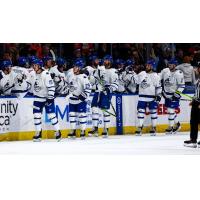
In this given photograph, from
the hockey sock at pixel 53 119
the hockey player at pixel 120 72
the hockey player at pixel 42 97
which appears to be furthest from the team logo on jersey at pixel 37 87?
the hockey player at pixel 120 72

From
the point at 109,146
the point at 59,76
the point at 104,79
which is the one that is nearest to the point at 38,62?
the point at 59,76

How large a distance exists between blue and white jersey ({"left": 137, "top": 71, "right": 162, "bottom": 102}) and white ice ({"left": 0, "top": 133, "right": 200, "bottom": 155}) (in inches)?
36.6

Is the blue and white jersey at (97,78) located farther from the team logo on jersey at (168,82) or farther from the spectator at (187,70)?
the spectator at (187,70)

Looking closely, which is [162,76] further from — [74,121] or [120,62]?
[74,121]

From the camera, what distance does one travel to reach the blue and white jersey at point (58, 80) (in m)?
14.1

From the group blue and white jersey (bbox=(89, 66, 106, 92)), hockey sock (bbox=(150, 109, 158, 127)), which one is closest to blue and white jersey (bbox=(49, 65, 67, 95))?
blue and white jersey (bbox=(89, 66, 106, 92))

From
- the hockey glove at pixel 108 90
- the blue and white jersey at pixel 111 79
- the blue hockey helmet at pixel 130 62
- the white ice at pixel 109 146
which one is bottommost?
the white ice at pixel 109 146

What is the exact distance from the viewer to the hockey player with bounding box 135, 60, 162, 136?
1515cm

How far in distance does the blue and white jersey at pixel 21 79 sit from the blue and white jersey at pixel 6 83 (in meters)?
0.07

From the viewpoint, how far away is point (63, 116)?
1452 centimetres

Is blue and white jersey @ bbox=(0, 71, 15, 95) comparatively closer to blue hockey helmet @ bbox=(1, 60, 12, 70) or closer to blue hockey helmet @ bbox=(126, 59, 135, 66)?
blue hockey helmet @ bbox=(1, 60, 12, 70)

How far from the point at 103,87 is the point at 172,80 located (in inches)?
67.2
